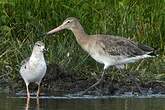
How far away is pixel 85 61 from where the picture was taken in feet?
49.7

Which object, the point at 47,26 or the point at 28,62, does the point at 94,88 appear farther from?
the point at 47,26

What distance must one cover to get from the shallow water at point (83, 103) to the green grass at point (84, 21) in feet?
7.03

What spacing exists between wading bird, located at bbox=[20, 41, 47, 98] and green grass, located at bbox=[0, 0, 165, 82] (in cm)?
157

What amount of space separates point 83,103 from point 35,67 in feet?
4.52

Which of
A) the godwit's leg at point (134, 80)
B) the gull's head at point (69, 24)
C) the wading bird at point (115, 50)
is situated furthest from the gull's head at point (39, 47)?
the godwit's leg at point (134, 80)

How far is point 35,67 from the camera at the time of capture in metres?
13.6

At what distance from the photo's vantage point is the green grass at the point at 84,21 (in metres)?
15.6

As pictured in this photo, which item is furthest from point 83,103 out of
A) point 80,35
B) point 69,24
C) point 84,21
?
point 84,21

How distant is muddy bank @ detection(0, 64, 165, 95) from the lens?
549 inches

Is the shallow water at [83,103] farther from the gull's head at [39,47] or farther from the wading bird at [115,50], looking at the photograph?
the wading bird at [115,50]

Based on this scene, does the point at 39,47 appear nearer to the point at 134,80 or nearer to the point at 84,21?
the point at 134,80

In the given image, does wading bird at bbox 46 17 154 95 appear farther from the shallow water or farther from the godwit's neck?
the shallow water

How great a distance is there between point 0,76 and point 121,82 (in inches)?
85.5

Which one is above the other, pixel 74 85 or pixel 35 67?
pixel 35 67
